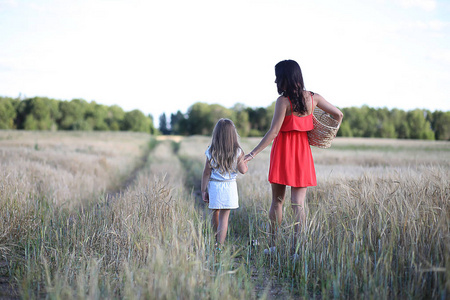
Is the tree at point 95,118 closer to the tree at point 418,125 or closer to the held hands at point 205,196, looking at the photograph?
the tree at point 418,125

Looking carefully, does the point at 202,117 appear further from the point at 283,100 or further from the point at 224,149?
the point at 283,100

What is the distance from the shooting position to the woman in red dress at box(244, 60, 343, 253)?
3459 mm

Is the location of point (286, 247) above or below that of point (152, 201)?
below

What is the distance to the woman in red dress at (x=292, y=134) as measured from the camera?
3.46 metres

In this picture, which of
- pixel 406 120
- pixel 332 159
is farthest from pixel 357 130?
pixel 332 159

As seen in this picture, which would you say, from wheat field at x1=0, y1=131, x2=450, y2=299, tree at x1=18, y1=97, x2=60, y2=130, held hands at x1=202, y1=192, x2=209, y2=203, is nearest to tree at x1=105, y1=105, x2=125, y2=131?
tree at x1=18, y1=97, x2=60, y2=130

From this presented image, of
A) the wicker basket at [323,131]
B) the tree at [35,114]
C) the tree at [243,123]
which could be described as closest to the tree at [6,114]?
the tree at [35,114]

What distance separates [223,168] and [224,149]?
0.24 metres

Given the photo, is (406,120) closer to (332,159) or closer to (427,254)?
(332,159)

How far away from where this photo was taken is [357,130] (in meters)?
65.6

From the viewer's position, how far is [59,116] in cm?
7488

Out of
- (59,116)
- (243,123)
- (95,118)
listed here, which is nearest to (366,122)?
(243,123)

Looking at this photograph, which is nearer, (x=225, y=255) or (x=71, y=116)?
(x=225, y=255)

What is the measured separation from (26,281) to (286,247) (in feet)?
8.18
